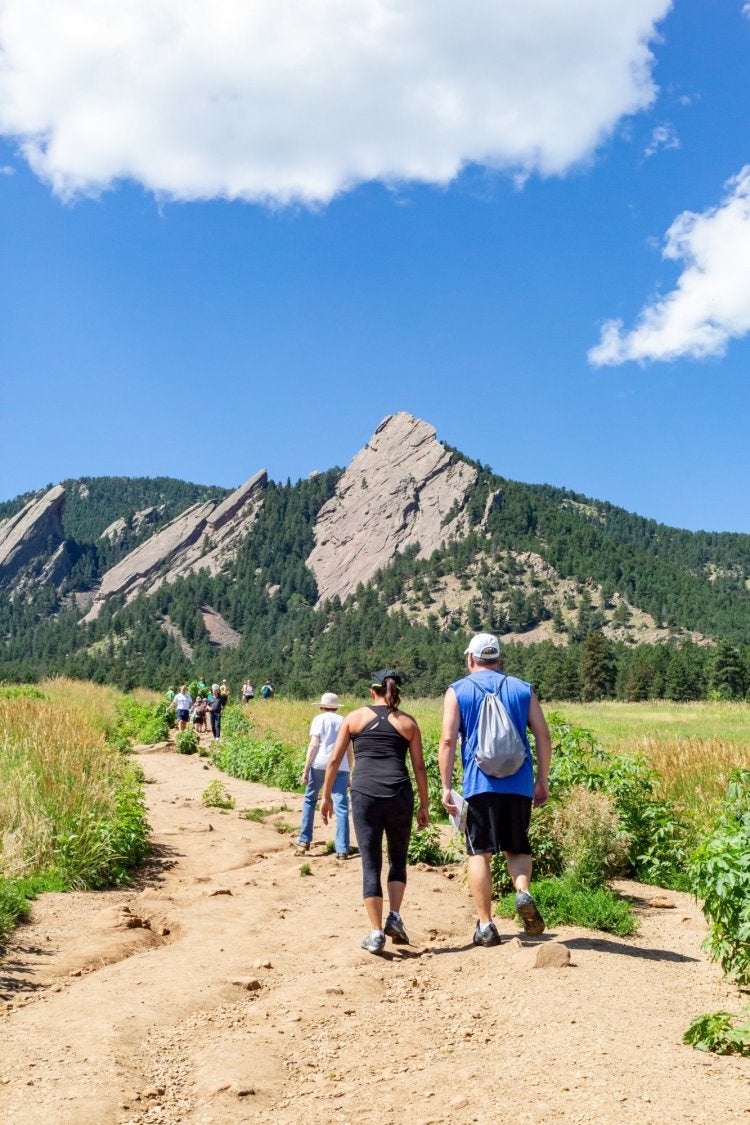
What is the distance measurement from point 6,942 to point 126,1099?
9.89 ft

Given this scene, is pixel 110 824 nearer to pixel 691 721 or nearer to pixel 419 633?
pixel 691 721

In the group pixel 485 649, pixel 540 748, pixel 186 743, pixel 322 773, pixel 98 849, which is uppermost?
pixel 485 649

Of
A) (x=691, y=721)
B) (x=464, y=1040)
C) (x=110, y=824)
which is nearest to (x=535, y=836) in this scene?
(x=464, y=1040)

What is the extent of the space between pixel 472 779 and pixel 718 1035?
2216mm

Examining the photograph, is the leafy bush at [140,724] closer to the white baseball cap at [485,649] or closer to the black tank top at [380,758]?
the black tank top at [380,758]

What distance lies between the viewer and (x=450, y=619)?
460 ft

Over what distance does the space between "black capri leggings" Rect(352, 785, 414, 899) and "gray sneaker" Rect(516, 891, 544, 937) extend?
0.90 m

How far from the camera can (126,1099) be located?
3811mm

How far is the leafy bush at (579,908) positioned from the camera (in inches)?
257

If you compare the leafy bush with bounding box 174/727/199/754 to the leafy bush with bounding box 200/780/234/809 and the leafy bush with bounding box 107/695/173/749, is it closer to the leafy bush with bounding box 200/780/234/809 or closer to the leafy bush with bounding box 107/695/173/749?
the leafy bush with bounding box 107/695/173/749

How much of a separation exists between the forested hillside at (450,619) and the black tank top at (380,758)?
92.8 meters

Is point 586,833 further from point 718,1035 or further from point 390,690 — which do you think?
point 718,1035

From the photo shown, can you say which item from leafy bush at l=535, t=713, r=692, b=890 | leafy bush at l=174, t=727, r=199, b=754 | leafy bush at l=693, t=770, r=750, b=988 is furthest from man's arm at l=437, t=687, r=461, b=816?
leafy bush at l=174, t=727, r=199, b=754

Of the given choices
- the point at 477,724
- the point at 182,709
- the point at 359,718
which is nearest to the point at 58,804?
the point at 359,718
